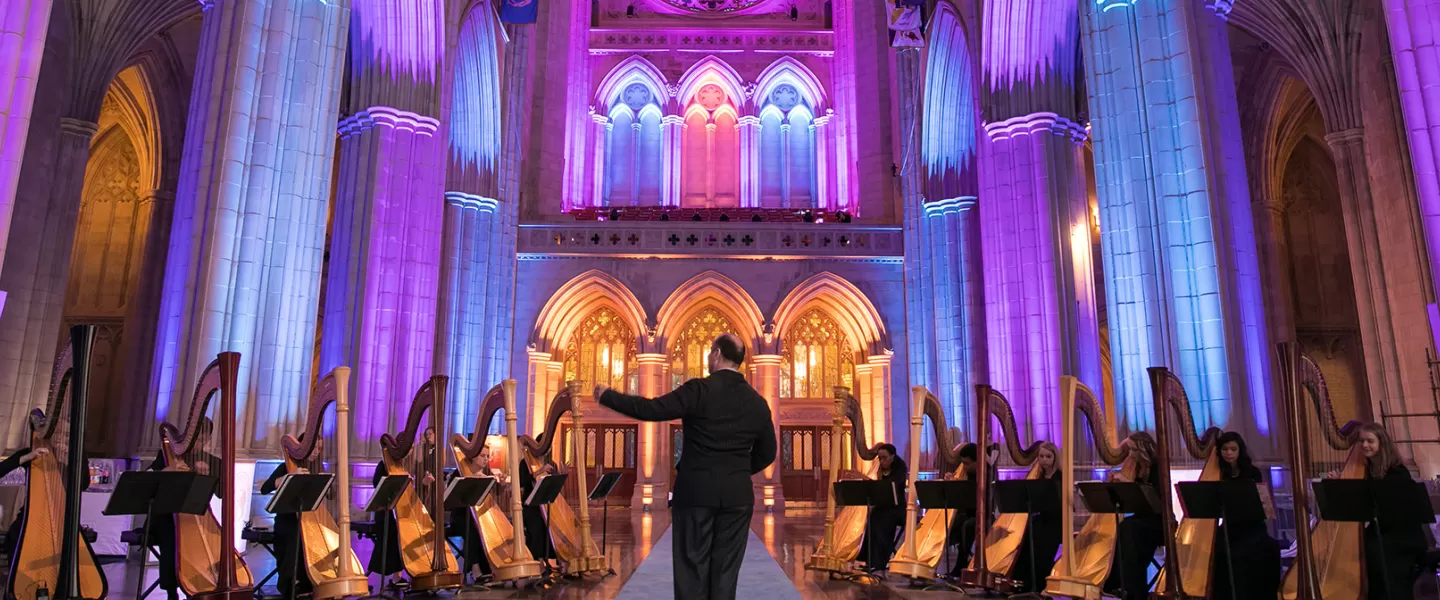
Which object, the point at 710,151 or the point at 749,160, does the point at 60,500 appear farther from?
the point at 710,151

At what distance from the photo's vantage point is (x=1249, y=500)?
5078 millimetres

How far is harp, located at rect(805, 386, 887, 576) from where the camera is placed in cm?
727

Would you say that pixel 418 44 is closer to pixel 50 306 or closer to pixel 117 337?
pixel 50 306

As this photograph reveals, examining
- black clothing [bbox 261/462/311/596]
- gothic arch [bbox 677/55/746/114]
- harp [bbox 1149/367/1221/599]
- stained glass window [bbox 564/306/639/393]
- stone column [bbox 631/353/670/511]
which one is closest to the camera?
harp [bbox 1149/367/1221/599]

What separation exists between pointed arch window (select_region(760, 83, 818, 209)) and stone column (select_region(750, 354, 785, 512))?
4.68 metres

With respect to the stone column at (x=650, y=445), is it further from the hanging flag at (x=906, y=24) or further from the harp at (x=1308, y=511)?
the harp at (x=1308, y=511)

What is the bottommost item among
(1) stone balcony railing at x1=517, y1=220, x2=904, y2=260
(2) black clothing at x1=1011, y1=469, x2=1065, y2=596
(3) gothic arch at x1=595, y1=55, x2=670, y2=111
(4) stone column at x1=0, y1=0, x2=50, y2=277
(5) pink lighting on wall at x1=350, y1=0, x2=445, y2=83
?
(2) black clothing at x1=1011, y1=469, x2=1065, y2=596

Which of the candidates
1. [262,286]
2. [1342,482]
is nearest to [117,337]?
[262,286]

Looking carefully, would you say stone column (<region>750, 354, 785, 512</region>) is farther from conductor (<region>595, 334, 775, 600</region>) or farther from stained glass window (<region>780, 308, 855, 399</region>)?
conductor (<region>595, 334, 775, 600</region>)

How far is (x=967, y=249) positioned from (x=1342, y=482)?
12.4 meters

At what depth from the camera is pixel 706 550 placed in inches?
154

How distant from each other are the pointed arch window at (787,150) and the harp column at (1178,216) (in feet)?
45.4

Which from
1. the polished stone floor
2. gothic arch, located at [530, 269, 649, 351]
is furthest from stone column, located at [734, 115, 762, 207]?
the polished stone floor

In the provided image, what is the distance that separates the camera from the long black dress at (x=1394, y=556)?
4.95 meters
